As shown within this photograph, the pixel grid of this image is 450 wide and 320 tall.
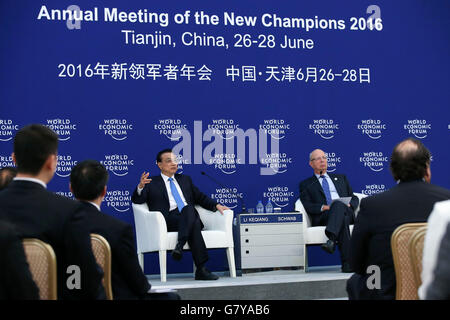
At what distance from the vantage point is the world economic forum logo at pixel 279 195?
267 inches

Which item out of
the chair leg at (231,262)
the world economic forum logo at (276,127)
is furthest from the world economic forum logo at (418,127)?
the chair leg at (231,262)

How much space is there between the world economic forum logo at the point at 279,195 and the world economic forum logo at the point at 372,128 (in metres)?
1.10

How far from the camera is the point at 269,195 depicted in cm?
678

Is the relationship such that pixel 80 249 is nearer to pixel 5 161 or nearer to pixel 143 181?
pixel 143 181

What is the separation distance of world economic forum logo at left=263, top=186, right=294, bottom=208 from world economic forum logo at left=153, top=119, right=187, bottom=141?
1111mm

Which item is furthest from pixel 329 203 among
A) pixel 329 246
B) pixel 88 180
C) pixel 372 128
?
pixel 88 180

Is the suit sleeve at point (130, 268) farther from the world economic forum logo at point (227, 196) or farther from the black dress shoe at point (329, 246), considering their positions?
the world economic forum logo at point (227, 196)

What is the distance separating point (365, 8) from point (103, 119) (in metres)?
3.22

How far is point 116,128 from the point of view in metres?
6.48

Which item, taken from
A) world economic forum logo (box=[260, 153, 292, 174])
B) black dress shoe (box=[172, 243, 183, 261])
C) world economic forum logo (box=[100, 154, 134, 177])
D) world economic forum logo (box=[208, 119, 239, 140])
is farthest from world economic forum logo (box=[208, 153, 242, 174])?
black dress shoe (box=[172, 243, 183, 261])

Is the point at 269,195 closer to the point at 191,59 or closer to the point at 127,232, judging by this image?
the point at 191,59

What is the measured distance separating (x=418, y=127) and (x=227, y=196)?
93.1 inches

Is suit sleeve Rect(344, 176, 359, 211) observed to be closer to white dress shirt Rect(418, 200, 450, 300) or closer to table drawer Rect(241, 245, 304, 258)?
table drawer Rect(241, 245, 304, 258)
